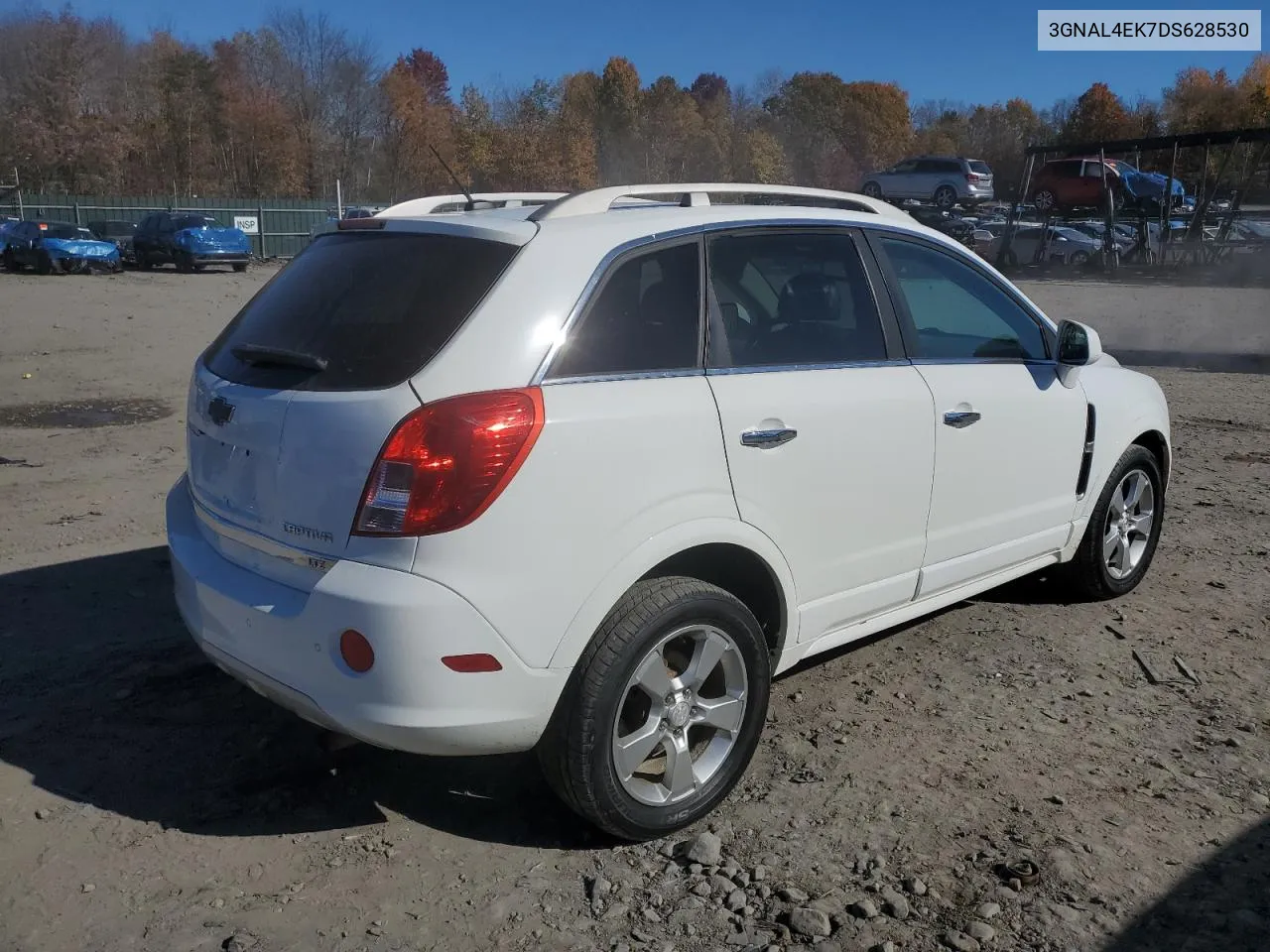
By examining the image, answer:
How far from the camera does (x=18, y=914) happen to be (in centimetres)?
283

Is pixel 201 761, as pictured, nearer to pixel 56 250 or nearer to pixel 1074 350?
pixel 1074 350

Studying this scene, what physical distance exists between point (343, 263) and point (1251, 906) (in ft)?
10.2

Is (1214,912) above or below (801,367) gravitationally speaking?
below

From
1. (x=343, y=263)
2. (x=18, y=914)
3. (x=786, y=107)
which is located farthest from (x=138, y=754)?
(x=786, y=107)

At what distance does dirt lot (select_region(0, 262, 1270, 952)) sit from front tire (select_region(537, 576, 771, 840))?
0.15 metres

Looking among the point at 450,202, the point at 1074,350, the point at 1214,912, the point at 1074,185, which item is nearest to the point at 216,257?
the point at 1074,185

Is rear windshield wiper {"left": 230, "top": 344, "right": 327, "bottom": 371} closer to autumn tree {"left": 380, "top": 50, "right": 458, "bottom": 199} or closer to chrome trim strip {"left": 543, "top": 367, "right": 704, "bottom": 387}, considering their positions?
chrome trim strip {"left": 543, "top": 367, "right": 704, "bottom": 387}

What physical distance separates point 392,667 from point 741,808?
1.27m

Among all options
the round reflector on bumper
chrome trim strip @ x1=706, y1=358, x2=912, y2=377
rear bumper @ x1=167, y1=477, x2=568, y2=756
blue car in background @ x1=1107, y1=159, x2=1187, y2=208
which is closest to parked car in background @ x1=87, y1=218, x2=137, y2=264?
blue car in background @ x1=1107, y1=159, x2=1187, y2=208

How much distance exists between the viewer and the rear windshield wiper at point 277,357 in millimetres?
3062

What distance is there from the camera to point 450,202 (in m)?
4.03

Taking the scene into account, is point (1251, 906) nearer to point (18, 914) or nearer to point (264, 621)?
point (264, 621)

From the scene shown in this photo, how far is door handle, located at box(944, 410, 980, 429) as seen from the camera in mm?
4000

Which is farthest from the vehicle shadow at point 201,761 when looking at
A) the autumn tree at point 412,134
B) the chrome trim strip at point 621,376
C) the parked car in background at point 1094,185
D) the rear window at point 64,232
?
the autumn tree at point 412,134
